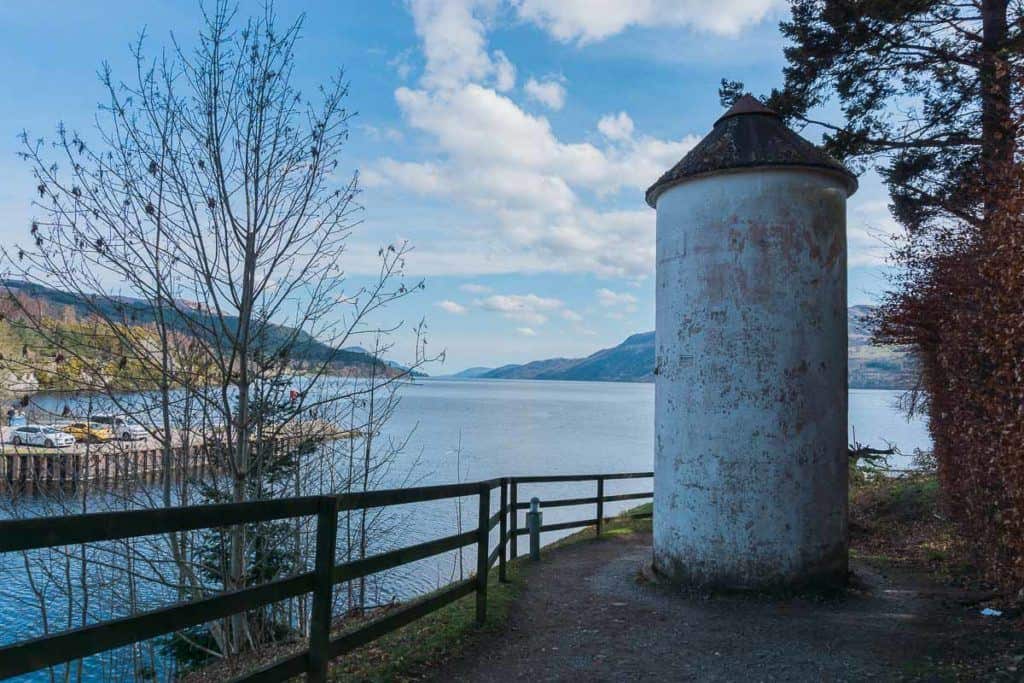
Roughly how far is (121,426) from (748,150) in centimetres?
803

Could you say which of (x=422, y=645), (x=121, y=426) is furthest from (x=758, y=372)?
(x=121, y=426)

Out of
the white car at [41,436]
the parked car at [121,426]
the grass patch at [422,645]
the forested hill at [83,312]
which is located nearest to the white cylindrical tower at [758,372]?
the grass patch at [422,645]

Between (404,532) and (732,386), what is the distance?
1433cm

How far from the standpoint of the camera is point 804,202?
24.9 feet

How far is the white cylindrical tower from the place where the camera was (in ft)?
24.1

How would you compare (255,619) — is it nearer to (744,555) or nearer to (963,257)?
(744,555)

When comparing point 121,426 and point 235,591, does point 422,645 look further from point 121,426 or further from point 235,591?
point 121,426

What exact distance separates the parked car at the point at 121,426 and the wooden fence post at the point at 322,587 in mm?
4561

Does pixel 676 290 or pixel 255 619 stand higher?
pixel 676 290

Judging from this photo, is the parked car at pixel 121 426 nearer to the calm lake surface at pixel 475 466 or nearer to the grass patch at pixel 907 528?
the calm lake surface at pixel 475 466

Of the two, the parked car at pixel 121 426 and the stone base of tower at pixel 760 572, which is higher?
the parked car at pixel 121 426

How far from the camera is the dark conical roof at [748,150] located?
7.57 metres

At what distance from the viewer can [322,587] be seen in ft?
12.8

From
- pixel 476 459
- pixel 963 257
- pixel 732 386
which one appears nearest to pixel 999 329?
pixel 963 257
